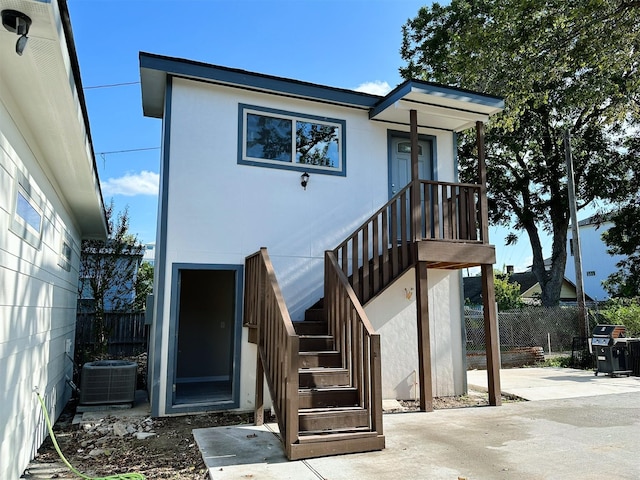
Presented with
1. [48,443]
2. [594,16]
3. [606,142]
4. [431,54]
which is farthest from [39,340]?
[606,142]

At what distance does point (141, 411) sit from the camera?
21.7 ft

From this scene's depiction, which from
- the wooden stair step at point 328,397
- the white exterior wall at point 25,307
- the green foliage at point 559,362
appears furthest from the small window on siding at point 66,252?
the green foliage at point 559,362

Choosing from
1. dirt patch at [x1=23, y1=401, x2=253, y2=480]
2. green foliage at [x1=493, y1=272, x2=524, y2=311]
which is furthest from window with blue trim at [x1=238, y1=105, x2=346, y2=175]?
green foliage at [x1=493, y1=272, x2=524, y2=311]

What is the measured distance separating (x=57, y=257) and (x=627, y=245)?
20.4 metres

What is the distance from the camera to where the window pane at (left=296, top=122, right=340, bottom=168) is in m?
7.59

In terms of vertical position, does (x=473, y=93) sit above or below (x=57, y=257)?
above

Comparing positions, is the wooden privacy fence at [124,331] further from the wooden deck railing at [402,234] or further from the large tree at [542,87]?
the large tree at [542,87]

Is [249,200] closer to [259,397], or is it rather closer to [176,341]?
[176,341]

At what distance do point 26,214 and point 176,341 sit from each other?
299 cm

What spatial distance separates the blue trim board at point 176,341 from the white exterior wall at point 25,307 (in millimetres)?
1408

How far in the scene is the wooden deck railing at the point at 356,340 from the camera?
4809 millimetres

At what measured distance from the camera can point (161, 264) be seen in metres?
6.55

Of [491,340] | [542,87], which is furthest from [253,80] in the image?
[542,87]

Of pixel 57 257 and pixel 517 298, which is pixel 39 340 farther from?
pixel 517 298
